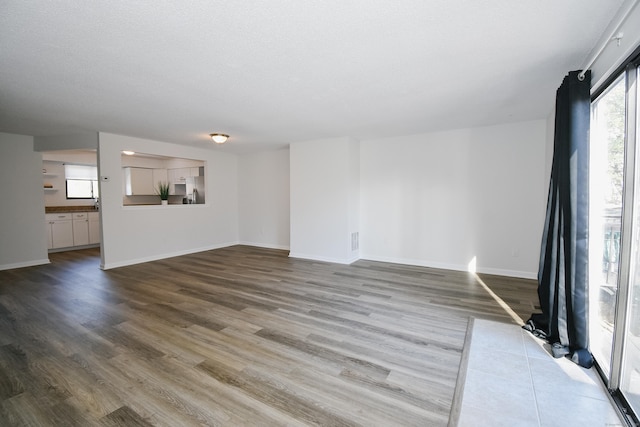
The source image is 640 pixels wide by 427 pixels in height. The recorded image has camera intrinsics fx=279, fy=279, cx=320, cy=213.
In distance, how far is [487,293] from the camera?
376cm

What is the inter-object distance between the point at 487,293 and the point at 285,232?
4.46 meters

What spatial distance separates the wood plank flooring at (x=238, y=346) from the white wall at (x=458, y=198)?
551 mm

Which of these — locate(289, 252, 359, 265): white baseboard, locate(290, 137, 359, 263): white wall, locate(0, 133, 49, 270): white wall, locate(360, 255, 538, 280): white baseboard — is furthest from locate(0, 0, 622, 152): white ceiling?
locate(289, 252, 359, 265): white baseboard

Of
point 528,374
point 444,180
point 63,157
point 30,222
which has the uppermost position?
point 63,157

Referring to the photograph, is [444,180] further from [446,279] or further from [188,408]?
[188,408]

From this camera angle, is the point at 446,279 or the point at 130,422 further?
the point at 446,279

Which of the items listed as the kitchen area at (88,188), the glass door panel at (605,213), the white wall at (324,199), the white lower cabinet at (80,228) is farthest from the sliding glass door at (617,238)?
the white lower cabinet at (80,228)

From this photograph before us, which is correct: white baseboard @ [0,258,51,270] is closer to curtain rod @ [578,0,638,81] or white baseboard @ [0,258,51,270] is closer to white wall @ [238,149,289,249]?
white wall @ [238,149,289,249]

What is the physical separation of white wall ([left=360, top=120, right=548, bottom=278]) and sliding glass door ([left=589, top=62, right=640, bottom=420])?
6.93 ft

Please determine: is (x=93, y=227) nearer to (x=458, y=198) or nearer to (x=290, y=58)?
(x=290, y=58)

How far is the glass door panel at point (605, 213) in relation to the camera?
2049 millimetres

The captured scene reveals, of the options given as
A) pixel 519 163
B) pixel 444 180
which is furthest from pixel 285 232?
pixel 519 163

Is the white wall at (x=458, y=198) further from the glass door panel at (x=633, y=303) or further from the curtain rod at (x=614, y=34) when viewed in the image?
the glass door panel at (x=633, y=303)

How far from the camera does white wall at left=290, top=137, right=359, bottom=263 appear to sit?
5.39 m
